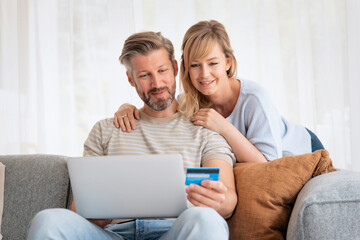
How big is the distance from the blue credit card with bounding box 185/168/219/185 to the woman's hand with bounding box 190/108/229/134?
1.78ft

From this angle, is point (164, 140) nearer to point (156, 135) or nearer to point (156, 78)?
point (156, 135)

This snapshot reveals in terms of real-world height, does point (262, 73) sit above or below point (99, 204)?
above

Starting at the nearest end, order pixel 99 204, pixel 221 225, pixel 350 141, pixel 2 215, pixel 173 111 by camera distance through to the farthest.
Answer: pixel 221 225 → pixel 99 204 → pixel 2 215 → pixel 173 111 → pixel 350 141

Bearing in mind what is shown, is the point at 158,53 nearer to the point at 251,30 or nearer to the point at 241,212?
the point at 241,212

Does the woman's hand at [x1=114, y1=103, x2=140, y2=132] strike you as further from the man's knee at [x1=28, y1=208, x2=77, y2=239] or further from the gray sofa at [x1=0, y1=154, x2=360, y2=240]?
the man's knee at [x1=28, y1=208, x2=77, y2=239]

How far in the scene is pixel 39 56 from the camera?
12.5 ft

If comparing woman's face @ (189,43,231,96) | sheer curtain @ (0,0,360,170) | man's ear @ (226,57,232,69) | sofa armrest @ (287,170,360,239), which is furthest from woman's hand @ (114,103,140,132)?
sheer curtain @ (0,0,360,170)

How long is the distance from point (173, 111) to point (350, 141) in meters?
2.14

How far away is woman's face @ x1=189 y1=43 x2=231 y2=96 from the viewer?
2.16 m

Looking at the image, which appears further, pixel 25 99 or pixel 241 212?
pixel 25 99

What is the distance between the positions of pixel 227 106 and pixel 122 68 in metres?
1.64

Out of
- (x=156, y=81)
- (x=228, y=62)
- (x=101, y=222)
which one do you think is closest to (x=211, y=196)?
(x=101, y=222)

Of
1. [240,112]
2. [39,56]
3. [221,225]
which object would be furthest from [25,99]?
[221,225]

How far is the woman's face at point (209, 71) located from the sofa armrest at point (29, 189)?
2.45ft
